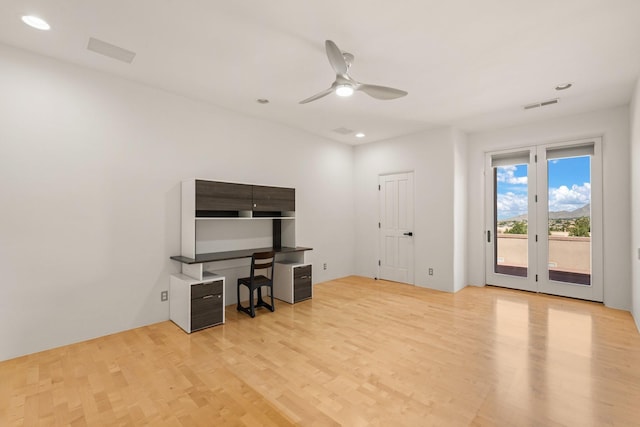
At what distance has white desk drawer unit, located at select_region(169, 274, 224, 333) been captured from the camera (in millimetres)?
3500

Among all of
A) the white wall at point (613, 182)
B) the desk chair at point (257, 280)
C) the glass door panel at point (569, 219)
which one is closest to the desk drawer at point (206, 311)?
the desk chair at point (257, 280)

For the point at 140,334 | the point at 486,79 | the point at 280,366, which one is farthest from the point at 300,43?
the point at 140,334

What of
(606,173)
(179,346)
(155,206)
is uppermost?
(606,173)

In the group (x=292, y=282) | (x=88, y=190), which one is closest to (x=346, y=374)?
(x=292, y=282)

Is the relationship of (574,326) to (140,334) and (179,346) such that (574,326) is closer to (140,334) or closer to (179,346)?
(179,346)

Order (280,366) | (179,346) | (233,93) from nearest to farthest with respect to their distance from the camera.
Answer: (280,366), (179,346), (233,93)

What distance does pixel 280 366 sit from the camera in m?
2.74

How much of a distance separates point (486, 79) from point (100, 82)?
452 centimetres

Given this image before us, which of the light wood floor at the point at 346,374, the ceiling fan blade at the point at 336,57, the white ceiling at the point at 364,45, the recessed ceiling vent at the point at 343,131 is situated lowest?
the light wood floor at the point at 346,374

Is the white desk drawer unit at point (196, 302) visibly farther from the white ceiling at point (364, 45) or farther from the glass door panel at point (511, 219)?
the glass door panel at point (511, 219)

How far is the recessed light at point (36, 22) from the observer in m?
2.46

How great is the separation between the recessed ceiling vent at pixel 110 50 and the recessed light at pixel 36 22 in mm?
311

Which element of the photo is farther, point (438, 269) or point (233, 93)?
point (438, 269)

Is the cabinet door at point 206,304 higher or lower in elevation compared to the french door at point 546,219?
lower
